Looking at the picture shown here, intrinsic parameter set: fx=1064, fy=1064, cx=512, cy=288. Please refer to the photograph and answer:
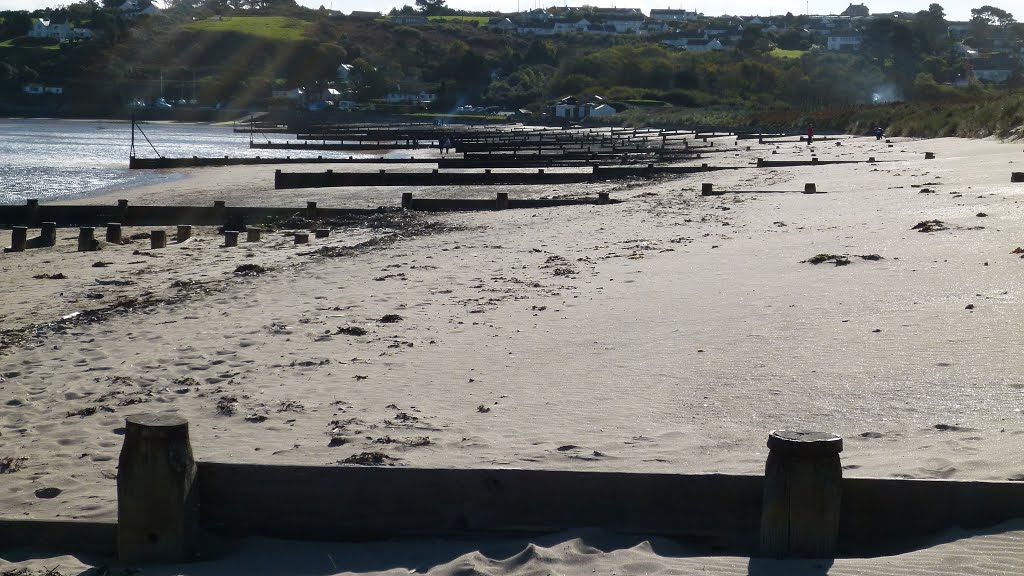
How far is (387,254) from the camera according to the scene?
1419 centimetres

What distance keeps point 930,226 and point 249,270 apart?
8.28 meters

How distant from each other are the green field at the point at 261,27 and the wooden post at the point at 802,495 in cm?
18231

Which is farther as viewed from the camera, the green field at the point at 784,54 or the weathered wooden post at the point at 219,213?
the green field at the point at 784,54

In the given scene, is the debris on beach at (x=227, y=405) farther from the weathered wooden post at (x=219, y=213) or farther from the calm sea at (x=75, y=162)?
the calm sea at (x=75, y=162)

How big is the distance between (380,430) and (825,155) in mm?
32279

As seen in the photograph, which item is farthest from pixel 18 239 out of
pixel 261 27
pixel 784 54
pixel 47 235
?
pixel 261 27

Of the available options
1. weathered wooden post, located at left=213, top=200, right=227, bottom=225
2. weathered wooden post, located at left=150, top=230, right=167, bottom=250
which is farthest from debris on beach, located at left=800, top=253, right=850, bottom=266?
weathered wooden post, located at left=213, top=200, right=227, bottom=225

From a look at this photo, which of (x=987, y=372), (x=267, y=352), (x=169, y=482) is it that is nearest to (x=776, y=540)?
(x=169, y=482)

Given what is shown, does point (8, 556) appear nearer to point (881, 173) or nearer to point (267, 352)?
point (267, 352)

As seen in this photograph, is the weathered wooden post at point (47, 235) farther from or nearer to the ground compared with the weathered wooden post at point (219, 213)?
nearer to the ground

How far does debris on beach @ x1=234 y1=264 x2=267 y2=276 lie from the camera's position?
1303cm

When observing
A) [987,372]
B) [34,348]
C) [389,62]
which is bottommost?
[34,348]

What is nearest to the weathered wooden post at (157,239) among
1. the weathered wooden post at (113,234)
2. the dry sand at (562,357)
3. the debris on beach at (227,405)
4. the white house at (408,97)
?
the weathered wooden post at (113,234)

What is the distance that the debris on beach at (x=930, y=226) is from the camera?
40.8ft
